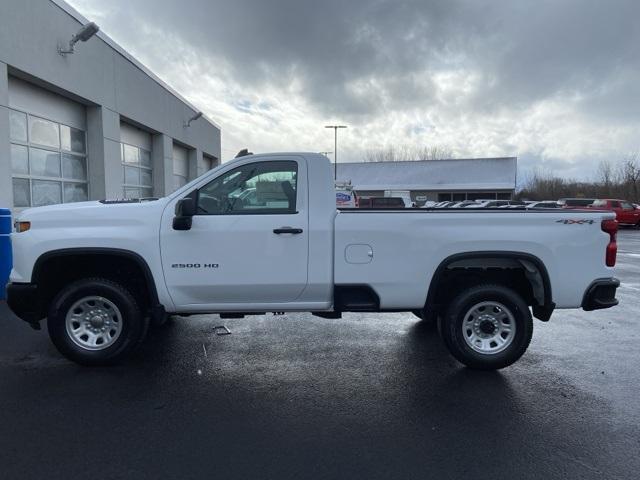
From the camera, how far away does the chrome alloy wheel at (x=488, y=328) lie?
462 centimetres

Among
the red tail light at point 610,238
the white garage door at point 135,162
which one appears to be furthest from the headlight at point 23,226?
the white garage door at point 135,162

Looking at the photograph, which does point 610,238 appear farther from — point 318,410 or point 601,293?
point 318,410

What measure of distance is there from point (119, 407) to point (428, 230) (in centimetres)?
324

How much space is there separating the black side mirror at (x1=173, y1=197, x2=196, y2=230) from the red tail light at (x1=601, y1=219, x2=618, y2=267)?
408 cm

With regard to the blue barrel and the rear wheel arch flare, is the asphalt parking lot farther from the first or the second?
the blue barrel

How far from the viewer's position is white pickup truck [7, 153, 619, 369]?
14.6 ft

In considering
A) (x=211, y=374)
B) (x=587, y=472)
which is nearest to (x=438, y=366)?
(x=587, y=472)

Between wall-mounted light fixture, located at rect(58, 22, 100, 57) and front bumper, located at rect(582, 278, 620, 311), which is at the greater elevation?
wall-mounted light fixture, located at rect(58, 22, 100, 57)

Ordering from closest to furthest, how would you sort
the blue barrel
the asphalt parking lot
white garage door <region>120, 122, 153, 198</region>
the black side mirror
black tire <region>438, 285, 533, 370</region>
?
the asphalt parking lot, the black side mirror, black tire <region>438, 285, 533, 370</region>, the blue barrel, white garage door <region>120, 122, 153, 198</region>

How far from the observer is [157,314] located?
4.53 meters

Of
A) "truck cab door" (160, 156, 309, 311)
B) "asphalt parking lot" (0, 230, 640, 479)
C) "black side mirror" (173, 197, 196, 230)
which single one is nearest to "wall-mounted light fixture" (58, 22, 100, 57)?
"asphalt parking lot" (0, 230, 640, 479)

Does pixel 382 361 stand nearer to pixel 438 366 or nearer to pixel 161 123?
pixel 438 366

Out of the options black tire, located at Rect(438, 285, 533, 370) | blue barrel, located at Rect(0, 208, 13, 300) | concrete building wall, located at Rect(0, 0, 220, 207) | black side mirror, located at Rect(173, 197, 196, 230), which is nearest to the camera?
black side mirror, located at Rect(173, 197, 196, 230)

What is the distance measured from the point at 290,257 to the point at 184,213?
1.11 m
